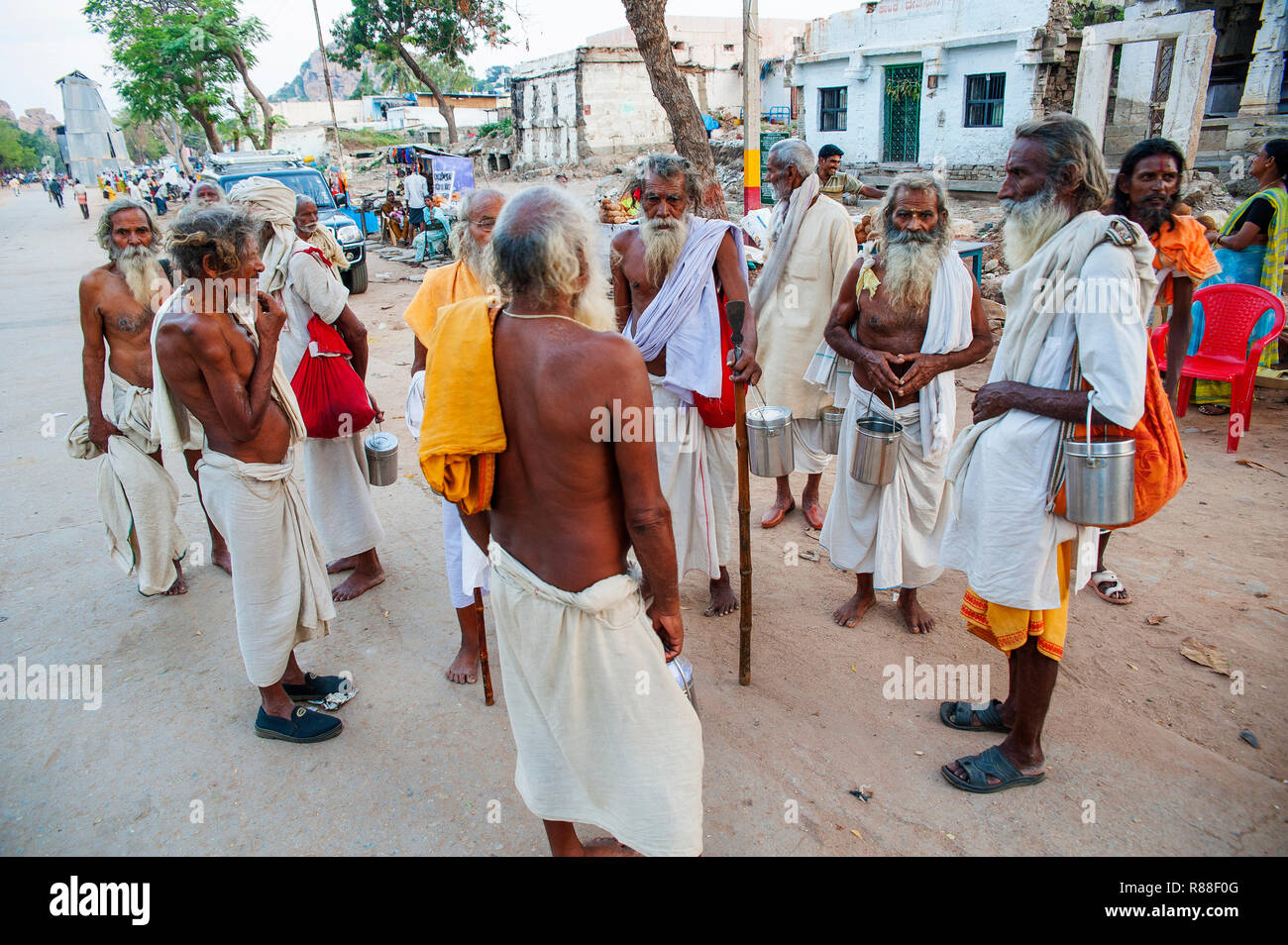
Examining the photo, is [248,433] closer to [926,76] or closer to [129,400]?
[129,400]

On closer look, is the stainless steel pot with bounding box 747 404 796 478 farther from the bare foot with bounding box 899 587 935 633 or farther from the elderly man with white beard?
the elderly man with white beard

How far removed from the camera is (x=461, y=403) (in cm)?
196

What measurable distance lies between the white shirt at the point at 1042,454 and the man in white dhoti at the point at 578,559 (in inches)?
48.9

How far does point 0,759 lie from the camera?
324 centimetres

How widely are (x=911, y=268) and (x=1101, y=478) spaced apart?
153 cm

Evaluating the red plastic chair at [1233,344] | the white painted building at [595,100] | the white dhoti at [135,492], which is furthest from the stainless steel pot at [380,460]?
the white painted building at [595,100]

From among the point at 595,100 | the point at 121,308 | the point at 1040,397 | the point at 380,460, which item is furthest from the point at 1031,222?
the point at 595,100

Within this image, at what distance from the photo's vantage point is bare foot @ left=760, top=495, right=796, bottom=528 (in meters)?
5.07

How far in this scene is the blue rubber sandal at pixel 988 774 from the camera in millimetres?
2789
